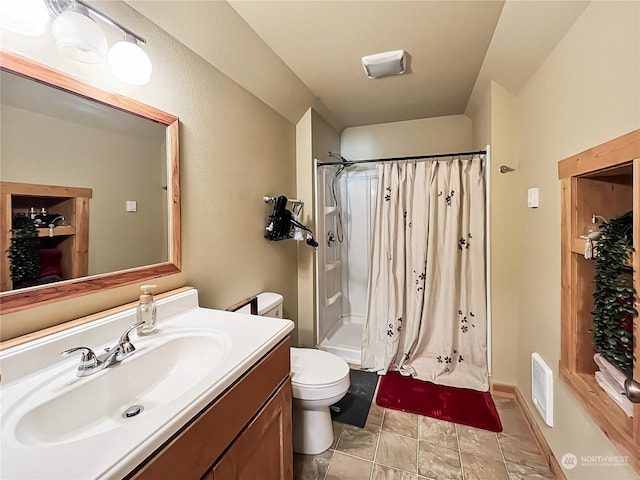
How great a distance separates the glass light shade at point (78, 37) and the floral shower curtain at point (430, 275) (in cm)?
191

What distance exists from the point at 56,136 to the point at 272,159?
1321 mm

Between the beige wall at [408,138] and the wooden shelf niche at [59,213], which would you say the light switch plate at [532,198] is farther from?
the wooden shelf niche at [59,213]

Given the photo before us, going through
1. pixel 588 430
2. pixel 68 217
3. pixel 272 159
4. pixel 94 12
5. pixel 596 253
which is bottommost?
pixel 588 430

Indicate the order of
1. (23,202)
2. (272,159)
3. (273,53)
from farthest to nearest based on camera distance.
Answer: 1. (272,159)
2. (273,53)
3. (23,202)

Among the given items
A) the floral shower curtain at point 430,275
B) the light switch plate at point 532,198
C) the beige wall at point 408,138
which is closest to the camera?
the light switch plate at point 532,198

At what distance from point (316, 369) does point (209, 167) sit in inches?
49.3

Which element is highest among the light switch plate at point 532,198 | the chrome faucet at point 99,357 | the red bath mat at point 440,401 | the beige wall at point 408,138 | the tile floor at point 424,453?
the beige wall at point 408,138

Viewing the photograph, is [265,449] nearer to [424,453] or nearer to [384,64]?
[424,453]

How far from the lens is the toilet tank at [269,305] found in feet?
5.86

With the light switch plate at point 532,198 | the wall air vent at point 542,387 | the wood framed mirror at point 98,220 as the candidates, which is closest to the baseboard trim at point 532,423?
the wall air vent at point 542,387

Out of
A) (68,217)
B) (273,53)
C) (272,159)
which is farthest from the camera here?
(272,159)

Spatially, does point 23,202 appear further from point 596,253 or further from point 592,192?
point 592,192

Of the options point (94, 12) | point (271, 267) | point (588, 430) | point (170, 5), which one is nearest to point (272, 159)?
point (271, 267)

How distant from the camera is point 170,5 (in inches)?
47.0
